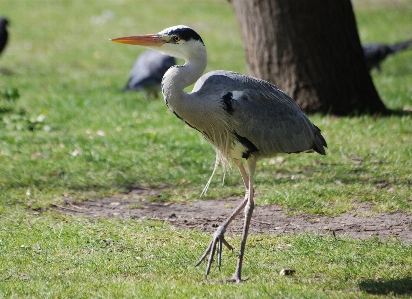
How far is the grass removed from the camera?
5113mm

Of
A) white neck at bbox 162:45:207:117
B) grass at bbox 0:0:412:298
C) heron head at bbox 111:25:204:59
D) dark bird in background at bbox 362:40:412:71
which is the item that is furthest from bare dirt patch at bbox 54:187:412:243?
dark bird in background at bbox 362:40:412:71

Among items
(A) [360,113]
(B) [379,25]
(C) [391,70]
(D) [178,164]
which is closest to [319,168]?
(D) [178,164]

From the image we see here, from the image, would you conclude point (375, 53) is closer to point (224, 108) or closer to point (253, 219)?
point (253, 219)

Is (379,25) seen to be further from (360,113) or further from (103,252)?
(103,252)

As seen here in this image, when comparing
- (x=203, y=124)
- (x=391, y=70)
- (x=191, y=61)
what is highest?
(x=191, y=61)

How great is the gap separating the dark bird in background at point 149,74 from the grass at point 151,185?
0.22 meters

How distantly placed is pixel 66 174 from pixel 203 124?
2.88 meters

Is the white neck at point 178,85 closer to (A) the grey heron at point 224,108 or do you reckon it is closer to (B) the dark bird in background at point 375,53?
(A) the grey heron at point 224,108

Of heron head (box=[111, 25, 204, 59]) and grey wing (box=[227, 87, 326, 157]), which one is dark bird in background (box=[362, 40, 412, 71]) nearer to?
grey wing (box=[227, 87, 326, 157])

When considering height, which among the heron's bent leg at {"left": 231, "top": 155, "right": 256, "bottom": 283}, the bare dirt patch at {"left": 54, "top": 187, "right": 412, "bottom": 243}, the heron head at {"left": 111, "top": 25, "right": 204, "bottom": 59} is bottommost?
the bare dirt patch at {"left": 54, "top": 187, "right": 412, "bottom": 243}

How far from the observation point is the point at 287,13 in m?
Result: 9.83

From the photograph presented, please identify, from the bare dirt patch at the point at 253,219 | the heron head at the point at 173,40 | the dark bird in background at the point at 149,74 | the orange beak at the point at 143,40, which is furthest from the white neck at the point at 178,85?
the dark bird in background at the point at 149,74

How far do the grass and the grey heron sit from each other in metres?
0.52

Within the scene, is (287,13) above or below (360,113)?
above
